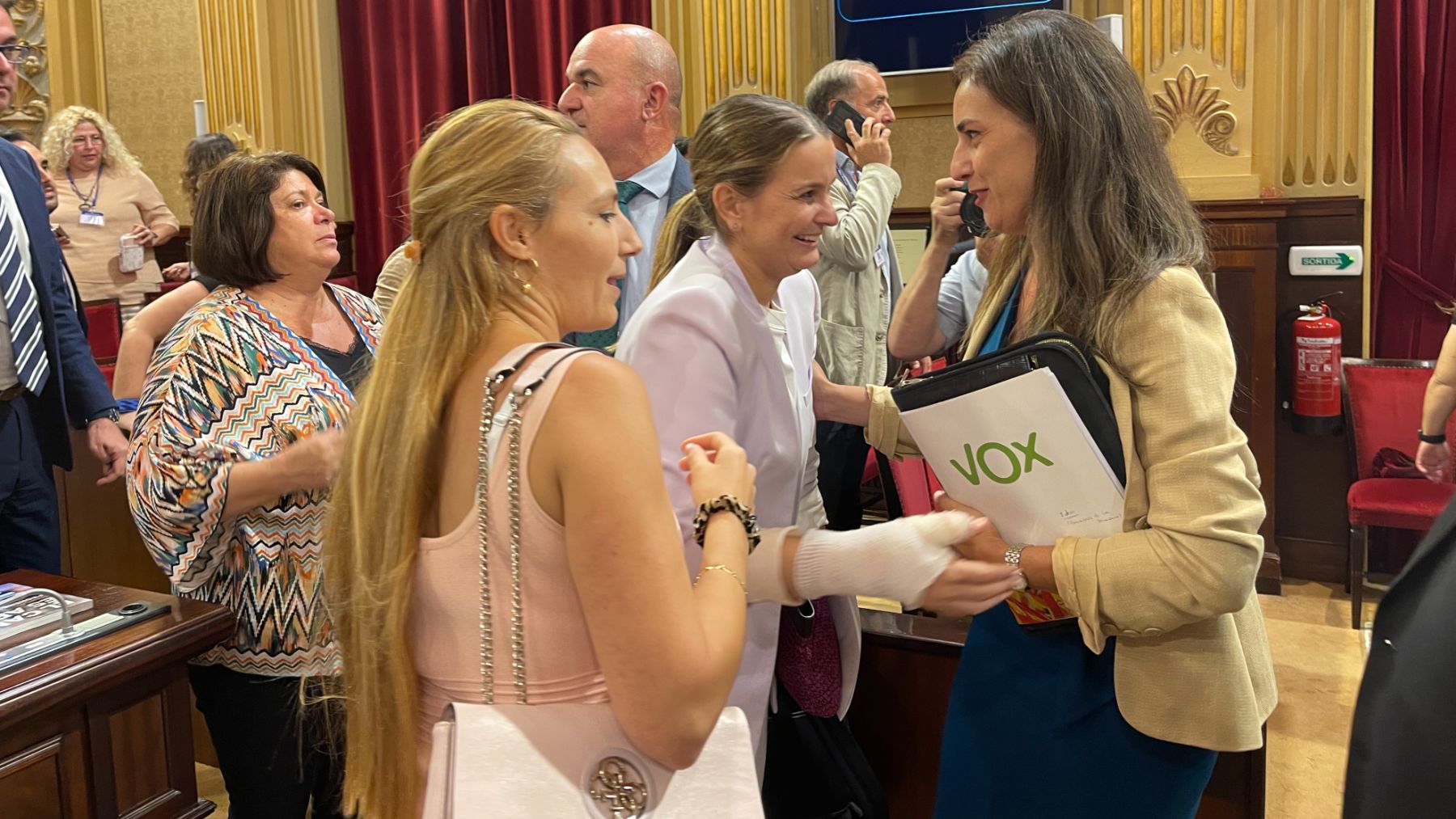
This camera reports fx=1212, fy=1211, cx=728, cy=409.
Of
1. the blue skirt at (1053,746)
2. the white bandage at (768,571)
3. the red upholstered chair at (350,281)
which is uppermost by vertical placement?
the red upholstered chair at (350,281)

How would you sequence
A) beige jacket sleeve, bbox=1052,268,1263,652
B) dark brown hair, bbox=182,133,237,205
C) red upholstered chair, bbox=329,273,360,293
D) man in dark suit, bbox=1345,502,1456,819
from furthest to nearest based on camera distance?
red upholstered chair, bbox=329,273,360,293, dark brown hair, bbox=182,133,237,205, beige jacket sleeve, bbox=1052,268,1263,652, man in dark suit, bbox=1345,502,1456,819

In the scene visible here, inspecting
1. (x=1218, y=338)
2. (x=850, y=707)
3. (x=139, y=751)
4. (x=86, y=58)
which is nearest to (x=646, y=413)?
(x=1218, y=338)

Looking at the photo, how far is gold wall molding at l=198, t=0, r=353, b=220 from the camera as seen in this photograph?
20.8 feet

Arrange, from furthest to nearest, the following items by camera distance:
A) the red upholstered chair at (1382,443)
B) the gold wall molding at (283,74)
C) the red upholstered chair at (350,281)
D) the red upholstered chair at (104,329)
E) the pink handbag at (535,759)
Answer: the gold wall molding at (283,74) < the red upholstered chair at (350,281) < the red upholstered chair at (104,329) < the red upholstered chair at (1382,443) < the pink handbag at (535,759)

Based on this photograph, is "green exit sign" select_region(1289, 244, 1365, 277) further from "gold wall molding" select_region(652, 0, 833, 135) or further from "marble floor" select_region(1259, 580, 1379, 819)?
"gold wall molding" select_region(652, 0, 833, 135)

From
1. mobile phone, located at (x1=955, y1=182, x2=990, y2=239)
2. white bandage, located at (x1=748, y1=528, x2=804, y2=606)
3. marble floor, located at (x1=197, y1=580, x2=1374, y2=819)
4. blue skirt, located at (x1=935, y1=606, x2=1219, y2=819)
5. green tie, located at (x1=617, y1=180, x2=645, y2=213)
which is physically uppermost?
green tie, located at (x1=617, y1=180, x2=645, y2=213)

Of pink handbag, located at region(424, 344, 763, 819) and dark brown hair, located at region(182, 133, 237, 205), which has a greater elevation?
dark brown hair, located at region(182, 133, 237, 205)

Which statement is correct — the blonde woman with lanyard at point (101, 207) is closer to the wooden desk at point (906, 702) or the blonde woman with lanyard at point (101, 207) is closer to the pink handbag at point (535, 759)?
the wooden desk at point (906, 702)

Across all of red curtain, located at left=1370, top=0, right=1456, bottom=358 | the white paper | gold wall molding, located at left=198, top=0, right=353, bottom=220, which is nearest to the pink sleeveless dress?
the white paper

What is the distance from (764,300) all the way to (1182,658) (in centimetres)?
82

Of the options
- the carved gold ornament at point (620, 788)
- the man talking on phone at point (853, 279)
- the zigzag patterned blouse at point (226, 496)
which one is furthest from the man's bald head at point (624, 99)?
the carved gold ornament at point (620, 788)

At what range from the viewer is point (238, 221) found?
7.14 feet

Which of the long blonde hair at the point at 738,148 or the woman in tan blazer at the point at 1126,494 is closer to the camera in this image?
the woman in tan blazer at the point at 1126,494

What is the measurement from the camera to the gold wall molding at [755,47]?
203 inches
